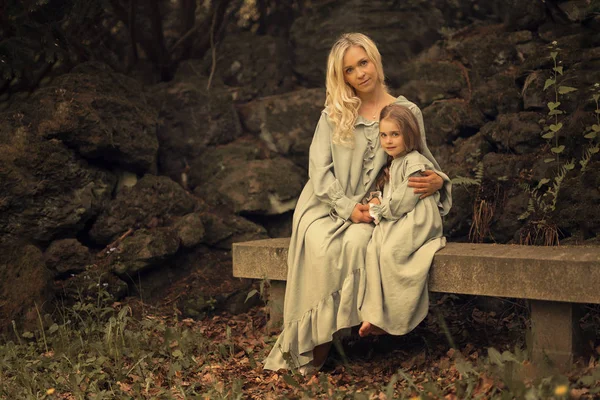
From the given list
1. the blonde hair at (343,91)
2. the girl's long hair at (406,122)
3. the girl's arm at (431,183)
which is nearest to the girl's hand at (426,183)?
the girl's arm at (431,183)

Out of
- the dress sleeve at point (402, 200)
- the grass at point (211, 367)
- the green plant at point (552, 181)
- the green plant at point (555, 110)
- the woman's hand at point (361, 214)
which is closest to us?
the grass at point (211, 367)

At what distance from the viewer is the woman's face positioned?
4.54 meters

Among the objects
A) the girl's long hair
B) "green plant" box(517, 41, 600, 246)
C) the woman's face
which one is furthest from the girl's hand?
"green plant" box(517, 41, 600, 246)

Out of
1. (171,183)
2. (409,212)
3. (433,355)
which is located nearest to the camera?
(409,212)

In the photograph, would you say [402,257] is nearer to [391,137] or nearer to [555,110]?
[391,137]

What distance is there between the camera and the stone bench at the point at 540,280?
12.3 feet

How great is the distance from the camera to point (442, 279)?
4.14 m

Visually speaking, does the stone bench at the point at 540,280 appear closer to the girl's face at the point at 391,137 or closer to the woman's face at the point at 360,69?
the girl's face at the point at 391,137

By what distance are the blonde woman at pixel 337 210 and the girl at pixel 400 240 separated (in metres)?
0.08

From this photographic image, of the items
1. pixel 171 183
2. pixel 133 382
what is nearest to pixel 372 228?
pixel 133 382

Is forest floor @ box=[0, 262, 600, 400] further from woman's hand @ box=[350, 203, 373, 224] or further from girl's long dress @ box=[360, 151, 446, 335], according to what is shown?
woman's hand @ box=[350, 203, 373, 224]

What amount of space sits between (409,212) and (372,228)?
25cm

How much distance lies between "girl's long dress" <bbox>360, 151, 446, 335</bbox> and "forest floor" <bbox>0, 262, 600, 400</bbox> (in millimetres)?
321

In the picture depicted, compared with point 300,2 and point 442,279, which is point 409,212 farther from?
point 300,2
